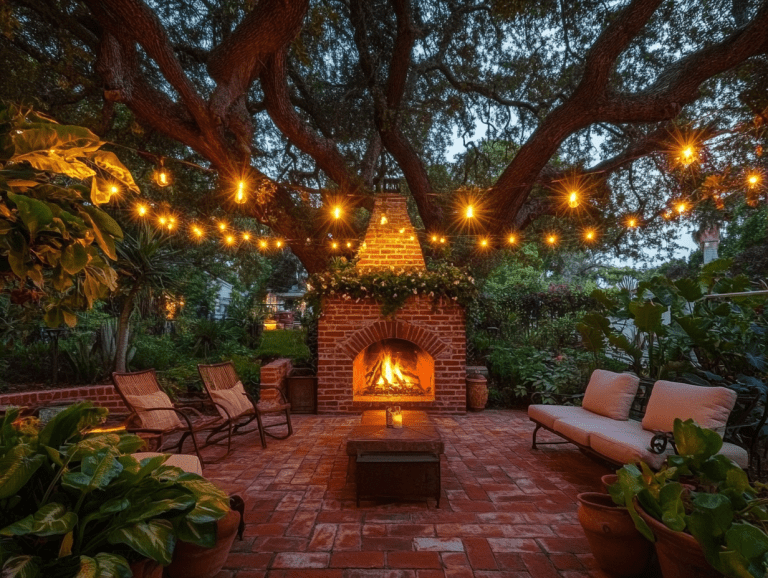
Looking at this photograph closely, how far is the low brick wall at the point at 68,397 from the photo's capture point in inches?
195

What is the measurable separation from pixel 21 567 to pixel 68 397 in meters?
4.90

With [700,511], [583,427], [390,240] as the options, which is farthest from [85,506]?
[390,240]

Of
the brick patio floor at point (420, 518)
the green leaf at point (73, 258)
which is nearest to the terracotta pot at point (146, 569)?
the brick patio floor at point (420, 518)

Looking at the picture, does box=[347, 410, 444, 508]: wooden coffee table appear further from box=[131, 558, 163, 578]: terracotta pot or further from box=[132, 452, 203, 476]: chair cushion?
box=[131, 558, 163, 578]: terracotta pot

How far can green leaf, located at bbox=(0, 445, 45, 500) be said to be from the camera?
1.39 m

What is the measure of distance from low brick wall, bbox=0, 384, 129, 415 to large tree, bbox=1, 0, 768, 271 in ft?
10.9

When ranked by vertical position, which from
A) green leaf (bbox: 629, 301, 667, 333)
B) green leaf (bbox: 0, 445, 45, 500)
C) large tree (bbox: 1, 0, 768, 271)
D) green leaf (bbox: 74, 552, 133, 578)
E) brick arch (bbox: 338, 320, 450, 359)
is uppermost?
large tree (bbox: 1, 0, 768, 271)

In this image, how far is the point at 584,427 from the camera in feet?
12.0

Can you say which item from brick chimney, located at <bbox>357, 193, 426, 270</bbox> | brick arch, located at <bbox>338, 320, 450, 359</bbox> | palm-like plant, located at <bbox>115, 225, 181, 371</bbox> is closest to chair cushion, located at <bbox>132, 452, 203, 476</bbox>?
brick arch, located at <bbox>338, 320, 450, 359</bbox>

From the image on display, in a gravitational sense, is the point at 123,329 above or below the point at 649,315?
below

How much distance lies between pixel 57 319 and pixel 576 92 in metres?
6.13

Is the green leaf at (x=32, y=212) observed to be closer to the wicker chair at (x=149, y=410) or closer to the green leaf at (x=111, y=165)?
the green leaf at (x=111, y=165)

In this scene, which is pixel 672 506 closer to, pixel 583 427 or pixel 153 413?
pixel 583 427

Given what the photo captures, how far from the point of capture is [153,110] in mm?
5285
